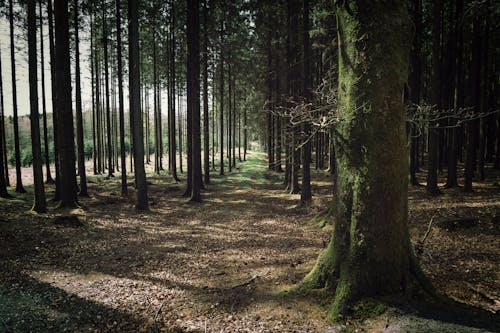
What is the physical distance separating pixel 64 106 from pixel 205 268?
11419mm

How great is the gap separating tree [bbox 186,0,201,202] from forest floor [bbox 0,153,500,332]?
3.36m

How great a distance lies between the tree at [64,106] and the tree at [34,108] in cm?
126

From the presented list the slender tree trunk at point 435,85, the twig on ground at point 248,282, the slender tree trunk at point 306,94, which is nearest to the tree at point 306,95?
the slender tree trunk at point 306,94

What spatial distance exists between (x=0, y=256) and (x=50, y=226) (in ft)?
10.4

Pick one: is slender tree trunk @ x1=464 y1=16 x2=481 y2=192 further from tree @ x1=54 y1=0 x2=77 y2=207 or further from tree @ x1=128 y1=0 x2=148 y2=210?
tree @ x1=54 y1=0 x2=77 y2=207

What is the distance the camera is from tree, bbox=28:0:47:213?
38.0 ft

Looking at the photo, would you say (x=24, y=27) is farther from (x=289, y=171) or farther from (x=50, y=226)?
(x=289, y=171)

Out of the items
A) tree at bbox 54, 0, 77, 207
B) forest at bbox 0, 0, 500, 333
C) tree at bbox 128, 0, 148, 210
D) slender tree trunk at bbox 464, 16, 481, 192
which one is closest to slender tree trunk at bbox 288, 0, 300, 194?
forest at bbox 0, 0, 500, 333

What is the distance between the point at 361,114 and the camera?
4.45 meters

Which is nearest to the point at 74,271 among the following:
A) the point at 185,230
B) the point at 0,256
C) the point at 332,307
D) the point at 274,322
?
the point at 0,256

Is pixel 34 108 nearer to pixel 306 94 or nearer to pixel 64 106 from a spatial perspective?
pixel 64 106

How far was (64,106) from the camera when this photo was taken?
45.0ft

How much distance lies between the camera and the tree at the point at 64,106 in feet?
43.1

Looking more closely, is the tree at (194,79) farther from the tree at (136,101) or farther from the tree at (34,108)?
the tree at (34,108)
